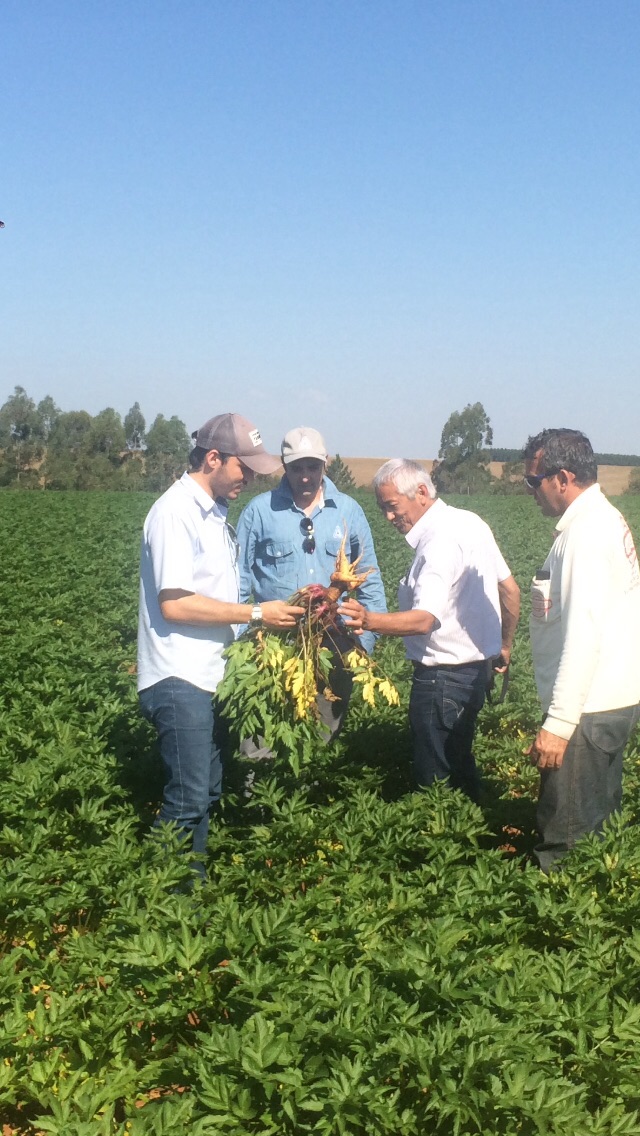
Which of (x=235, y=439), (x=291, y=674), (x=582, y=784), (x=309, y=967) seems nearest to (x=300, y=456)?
(x=235, y=439)

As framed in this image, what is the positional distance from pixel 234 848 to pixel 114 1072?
5.16ft

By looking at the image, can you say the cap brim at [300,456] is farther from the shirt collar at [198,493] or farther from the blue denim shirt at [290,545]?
the shirt collar at [198,493]

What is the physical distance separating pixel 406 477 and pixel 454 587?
1.90 ft

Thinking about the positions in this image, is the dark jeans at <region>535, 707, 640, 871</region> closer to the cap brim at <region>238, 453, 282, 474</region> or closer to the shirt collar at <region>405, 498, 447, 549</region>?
the shirt collar at <region>405, 498, 447, 549</region>

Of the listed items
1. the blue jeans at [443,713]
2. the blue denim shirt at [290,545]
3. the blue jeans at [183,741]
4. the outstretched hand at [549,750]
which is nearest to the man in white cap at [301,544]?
the blue denim shirt at [290,545]

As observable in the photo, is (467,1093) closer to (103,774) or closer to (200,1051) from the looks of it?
(200,1051)

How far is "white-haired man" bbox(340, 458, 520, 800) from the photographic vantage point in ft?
15.4

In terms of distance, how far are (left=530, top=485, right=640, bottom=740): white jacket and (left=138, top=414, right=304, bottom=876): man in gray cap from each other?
1.28m

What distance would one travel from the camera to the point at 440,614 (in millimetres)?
4699

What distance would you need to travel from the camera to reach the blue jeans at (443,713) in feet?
15.8

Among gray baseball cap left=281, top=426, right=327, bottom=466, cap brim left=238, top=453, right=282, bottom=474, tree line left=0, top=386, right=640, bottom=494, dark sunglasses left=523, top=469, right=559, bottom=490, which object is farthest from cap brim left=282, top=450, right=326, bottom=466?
tree line left=0, top=386, right=640, bottom=494

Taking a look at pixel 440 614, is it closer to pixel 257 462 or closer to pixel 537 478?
pixel 537 478

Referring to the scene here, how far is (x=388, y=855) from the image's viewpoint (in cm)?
454

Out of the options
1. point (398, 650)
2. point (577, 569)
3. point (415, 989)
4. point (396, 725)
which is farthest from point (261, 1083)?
point (398, 650)
